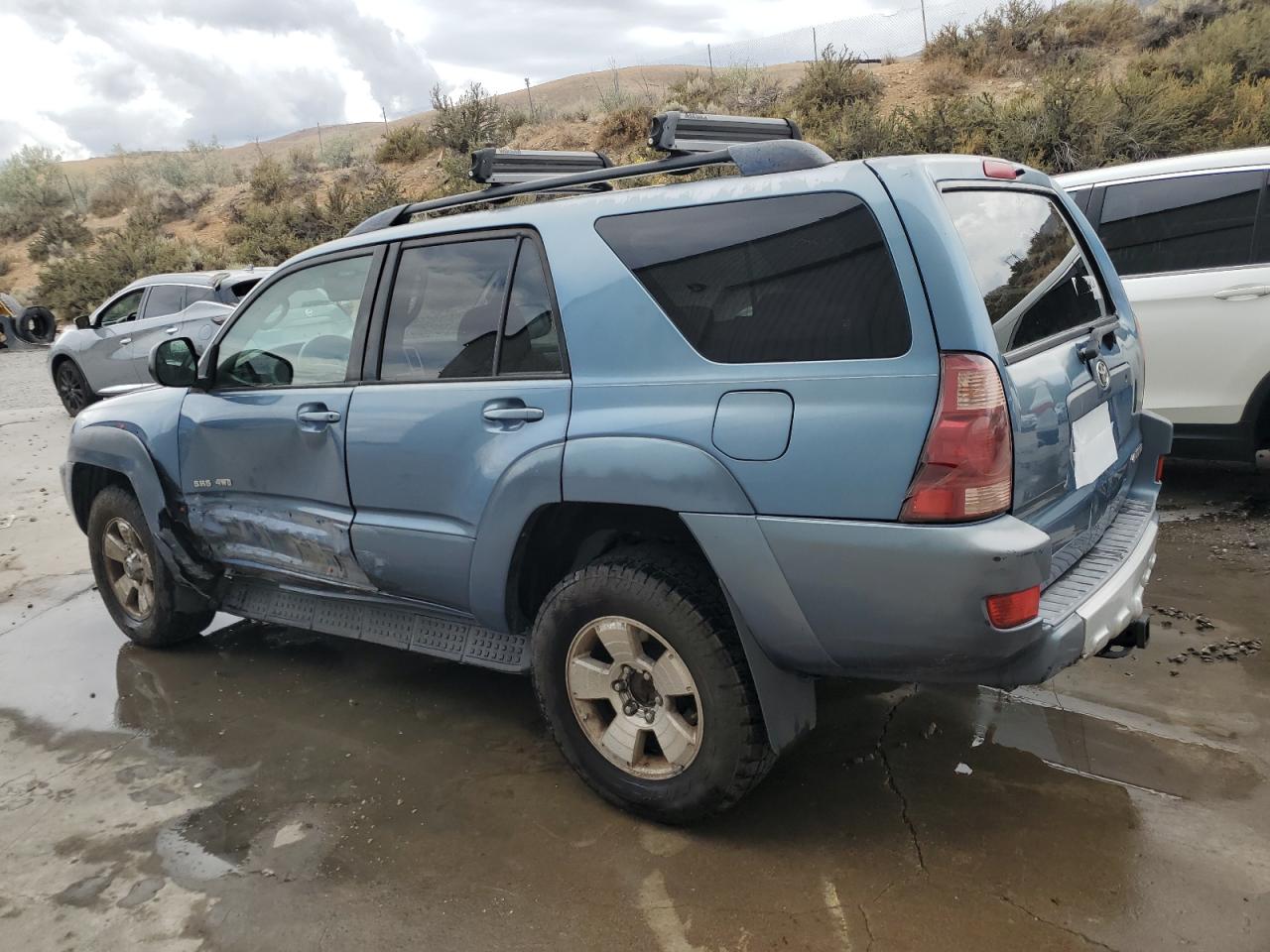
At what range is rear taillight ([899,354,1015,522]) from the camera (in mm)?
2236

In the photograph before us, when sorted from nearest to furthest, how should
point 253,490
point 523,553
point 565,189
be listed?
point 523,553
point 565,189
point 253,490

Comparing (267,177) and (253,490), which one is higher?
(267,177)

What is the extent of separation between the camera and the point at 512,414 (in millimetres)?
2930

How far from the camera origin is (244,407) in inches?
150

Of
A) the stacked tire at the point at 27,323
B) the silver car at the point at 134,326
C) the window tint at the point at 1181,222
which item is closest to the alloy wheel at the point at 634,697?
the window tint at the point at 1181,222

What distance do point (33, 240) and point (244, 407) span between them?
31.2 metres

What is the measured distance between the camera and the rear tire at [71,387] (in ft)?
37.4

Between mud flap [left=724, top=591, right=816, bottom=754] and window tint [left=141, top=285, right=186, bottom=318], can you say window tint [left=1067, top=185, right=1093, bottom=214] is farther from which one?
window tint [left=141, top=285, right=186, bottom=318]

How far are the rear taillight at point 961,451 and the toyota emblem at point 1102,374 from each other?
29.4 inches

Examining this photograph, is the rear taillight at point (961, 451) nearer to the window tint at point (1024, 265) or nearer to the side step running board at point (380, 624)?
the window tint at point (1024, 265)

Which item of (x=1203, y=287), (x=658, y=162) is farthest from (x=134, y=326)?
(x=1203, y=287)

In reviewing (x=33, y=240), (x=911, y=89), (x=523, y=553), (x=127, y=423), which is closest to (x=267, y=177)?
(x=33, y=240)

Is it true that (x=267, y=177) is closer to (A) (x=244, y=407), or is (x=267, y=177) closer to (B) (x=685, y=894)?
(A) (x=244, y=407)

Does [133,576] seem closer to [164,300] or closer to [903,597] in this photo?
[903,597]
